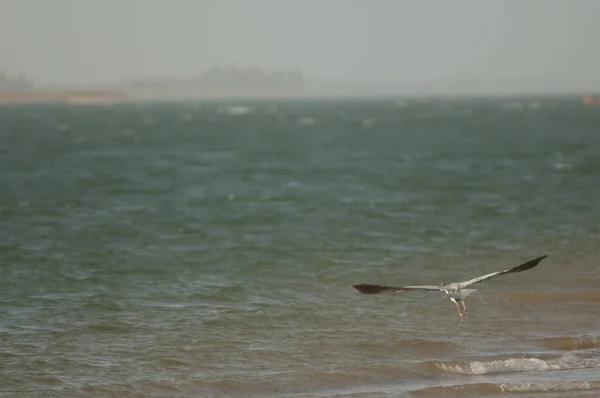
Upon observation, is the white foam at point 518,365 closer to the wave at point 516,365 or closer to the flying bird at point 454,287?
the wave at point 516,365

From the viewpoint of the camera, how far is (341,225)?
3553 centimetres

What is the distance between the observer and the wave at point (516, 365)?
16.9 m

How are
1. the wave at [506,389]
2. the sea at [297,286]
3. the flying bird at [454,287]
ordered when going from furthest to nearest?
the sea at [297,286], the wave at [506,389], the flying bird at [454,287]

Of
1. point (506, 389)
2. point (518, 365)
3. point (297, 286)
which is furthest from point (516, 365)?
point (297, 286)

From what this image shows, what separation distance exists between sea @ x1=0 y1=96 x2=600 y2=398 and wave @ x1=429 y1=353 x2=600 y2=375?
0.13 ft

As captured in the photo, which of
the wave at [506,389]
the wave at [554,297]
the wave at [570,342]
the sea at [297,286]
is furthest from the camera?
the wave at [554,297]

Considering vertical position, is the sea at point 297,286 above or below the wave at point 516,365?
below

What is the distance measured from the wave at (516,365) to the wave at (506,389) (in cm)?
105

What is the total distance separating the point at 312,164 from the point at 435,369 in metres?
50.8

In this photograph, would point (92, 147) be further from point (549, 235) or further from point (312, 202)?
point (549, 235)

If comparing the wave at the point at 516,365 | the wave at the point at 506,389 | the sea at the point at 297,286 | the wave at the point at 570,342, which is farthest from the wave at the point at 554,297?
the wave at the point at 506,389

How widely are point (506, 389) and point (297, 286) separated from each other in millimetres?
9746

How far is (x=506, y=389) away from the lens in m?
15.6

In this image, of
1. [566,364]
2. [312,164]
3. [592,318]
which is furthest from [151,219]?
[312,164]
